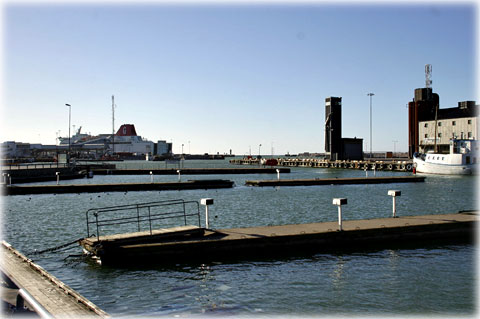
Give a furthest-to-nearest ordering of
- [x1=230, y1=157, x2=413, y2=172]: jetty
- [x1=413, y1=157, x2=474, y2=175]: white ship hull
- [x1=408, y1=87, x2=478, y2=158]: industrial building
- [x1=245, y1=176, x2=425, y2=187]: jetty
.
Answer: [x1=230, y1=157, x2=413, y2=172]: jetty < [x1=408, y1=87, x2=478, y2=158]: industrial building < [x1=413, y1=157, x2=474, y2=175]: white ship hull < [x1=245, y1=176, x2=425, y2=187]: jetty

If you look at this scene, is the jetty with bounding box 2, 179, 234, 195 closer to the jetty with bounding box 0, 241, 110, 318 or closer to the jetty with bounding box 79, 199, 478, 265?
the jetty with bounding box 79, 199, 478, 265

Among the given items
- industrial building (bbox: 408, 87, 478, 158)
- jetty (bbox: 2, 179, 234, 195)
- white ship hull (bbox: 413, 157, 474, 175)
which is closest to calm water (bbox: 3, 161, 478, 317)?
jetty (bbox: 2, 179, 234, 195)

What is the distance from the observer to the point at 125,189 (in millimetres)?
55344

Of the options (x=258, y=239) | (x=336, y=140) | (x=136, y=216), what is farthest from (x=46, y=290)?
(x=336, y=140)

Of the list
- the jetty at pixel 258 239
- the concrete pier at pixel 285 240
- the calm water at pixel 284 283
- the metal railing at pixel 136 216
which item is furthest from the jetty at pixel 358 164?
the calm water at pixel 284 283

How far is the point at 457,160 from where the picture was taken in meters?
79.2

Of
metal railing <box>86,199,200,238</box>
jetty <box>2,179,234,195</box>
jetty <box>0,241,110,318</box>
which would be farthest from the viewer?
jetty <box>2,179,234,195</box>

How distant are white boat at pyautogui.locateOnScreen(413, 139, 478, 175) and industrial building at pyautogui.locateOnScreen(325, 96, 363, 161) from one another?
171 ft

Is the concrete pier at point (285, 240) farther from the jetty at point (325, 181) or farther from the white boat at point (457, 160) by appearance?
the white boat at point (457, 160)

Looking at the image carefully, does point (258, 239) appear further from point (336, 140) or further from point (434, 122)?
point (336, 140)

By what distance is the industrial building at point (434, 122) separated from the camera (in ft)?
330

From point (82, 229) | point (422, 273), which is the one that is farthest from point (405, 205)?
point (82, 229)

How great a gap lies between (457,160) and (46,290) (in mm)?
79748

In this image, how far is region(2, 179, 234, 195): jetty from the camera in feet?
168
